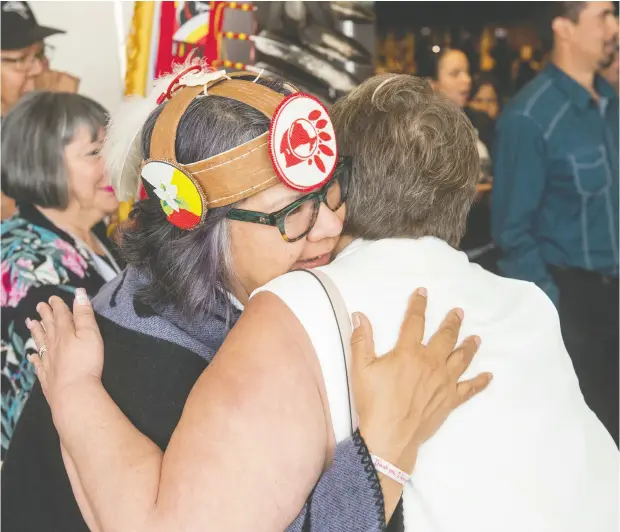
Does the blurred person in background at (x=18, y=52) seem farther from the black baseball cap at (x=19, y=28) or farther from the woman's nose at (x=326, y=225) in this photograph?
the woman's nose at (x=326, y=225)

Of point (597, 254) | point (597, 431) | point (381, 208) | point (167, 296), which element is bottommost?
→ point (597, 254)

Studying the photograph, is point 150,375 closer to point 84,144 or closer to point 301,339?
point 301,339

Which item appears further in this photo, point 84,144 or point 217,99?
point 84,144

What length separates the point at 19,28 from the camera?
131 inches

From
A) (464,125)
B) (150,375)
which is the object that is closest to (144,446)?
(150,375)

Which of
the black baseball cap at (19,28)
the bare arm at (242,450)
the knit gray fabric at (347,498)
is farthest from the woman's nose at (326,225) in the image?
the black baseball cap at (19,28)

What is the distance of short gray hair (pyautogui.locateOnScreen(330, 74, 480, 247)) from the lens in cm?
124

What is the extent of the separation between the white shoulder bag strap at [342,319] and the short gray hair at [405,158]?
220 millimetres

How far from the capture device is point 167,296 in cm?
138

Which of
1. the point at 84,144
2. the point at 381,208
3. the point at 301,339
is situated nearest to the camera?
the point at 301,339

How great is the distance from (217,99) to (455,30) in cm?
866

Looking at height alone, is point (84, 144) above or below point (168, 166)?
below

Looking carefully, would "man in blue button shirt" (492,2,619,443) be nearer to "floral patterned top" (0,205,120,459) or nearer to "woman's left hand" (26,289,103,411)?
"floral patterned top" (0,205,120,459)

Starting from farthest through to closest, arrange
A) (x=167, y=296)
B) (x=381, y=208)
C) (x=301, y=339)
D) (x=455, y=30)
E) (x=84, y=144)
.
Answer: (x=455, y=30) → (x=84, y=144) → (x=167, y=296) → (x=381, y=208) → (x=301, y=339)
